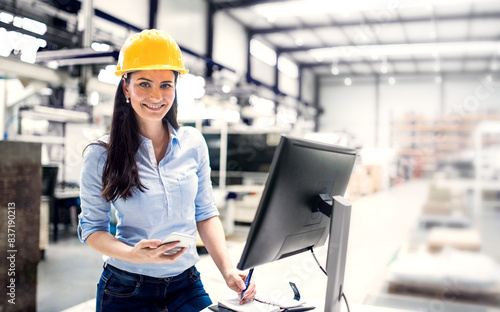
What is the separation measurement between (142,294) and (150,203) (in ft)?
0.89

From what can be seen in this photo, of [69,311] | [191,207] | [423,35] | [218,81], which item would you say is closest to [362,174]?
[218,81]

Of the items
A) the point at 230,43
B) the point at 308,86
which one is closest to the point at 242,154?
the point at 230,43

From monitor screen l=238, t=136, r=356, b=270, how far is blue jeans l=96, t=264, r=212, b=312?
411 mm

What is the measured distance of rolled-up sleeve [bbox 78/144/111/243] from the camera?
1.18 meters

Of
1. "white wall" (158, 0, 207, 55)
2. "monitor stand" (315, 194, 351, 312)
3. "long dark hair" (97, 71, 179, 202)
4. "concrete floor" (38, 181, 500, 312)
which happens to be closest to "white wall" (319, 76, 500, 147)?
"concrete floor" (38, 181, 500, 312)

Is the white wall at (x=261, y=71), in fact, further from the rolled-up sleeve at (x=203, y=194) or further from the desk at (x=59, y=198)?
the rolled-up sleeve at (x=203, y=194)

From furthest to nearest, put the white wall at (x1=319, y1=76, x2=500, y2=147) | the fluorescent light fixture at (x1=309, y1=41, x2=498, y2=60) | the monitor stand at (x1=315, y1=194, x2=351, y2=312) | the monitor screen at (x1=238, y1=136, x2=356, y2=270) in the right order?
the fluorescent light fixture at (x1=309, y1=41, x2=498, y2=60), the white wall at (x1=319, y1=76, x2=500, y2=147), the monitor stand at (x1=315, y1=194, x2=351, y2=312), the monitor screen at (x1=238, y1=136, x2=356, y2=270)

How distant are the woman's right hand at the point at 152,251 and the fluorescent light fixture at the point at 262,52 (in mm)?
10119

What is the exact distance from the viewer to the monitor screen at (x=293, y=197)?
87 centimetres

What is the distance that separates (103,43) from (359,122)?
26.4ft

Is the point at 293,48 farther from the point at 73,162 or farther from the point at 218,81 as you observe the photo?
the point at 73,162

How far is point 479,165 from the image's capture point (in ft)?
6.88

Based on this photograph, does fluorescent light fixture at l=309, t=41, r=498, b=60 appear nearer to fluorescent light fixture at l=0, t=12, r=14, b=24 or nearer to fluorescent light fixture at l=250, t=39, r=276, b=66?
fluorescent light fixture at l=250, t=39, r=276, b=66

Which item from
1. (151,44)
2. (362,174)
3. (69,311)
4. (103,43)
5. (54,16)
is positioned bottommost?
(69,311)
